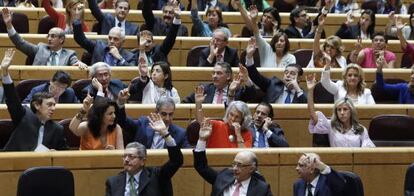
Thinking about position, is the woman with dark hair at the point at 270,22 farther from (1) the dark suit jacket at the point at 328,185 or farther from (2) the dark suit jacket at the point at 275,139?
(1) the dark suit jacket at the point at 328,185

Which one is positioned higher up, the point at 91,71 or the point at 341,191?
the point at 91,71

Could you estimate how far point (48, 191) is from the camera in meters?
4.52

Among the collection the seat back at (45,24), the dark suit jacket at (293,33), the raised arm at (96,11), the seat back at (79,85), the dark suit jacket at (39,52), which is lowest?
the seat back at (79,85)

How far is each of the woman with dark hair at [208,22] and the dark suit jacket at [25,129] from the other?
2278 mm

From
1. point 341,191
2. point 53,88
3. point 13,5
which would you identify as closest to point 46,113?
point 53,88

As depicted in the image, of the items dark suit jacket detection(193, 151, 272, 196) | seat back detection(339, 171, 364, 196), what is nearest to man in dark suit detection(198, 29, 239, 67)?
dark suit jacket detection(193, 151, 272, 196)

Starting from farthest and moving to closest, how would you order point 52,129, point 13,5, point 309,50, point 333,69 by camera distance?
point 13,5
point 309,50
point 333,69
point 52,129

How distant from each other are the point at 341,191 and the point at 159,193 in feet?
2.85

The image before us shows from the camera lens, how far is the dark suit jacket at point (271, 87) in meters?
5.91

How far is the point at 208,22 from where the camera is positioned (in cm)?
713

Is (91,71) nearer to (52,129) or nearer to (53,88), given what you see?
(53,88)

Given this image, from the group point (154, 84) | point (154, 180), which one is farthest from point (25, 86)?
point (154, 180)

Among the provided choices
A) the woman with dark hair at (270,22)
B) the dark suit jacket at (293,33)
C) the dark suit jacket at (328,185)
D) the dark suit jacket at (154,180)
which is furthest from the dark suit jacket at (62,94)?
the dark suit jacket at (293,33)

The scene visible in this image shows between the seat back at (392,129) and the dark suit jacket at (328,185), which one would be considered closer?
the dark suit jacket at (328,185)
